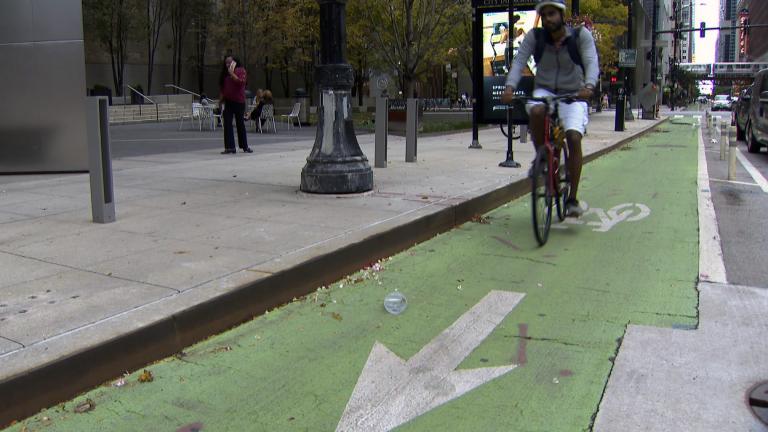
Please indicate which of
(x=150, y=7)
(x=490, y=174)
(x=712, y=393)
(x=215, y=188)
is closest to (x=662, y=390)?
(x=712, y=393)

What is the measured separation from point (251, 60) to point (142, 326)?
30.6 metres

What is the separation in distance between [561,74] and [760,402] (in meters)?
4.25

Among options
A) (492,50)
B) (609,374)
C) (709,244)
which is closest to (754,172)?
(492,50)

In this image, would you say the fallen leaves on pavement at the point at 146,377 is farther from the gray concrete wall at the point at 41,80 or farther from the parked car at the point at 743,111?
the parked car at the point at 743,111

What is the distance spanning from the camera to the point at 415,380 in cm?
369

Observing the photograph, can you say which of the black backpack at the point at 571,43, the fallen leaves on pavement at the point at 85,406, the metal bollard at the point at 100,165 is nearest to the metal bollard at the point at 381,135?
the black backpack at the point at 571,43

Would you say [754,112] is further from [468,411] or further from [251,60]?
[251,60]

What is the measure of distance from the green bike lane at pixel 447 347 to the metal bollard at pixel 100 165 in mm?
2526

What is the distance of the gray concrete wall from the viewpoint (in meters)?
10.2

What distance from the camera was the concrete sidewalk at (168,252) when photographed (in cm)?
358

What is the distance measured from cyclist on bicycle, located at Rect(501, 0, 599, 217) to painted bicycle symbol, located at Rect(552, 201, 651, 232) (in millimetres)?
646

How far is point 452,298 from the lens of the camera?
5066 millimetres

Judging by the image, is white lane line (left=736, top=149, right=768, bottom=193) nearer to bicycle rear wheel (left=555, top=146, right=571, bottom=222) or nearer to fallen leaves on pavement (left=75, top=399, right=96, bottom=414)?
bicycle rear wheel (left=555, top=146, right=571, bottom=222)

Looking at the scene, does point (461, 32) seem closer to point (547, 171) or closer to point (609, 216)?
point (609, 216)
